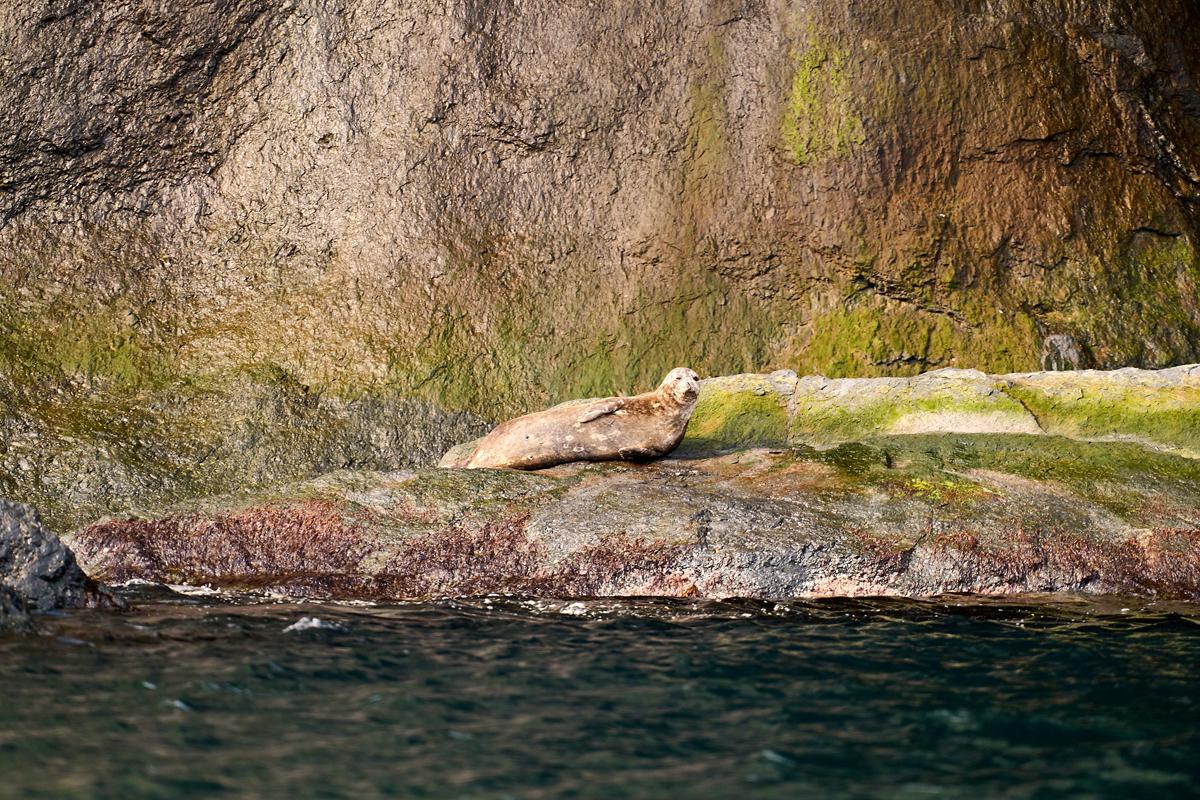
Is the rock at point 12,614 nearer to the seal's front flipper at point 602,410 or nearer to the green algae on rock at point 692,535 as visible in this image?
the green algae on rock at point 692,535

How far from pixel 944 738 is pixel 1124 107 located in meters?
9.17

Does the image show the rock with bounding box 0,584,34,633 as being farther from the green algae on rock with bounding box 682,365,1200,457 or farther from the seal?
the green algae on rock with bounding box 682,365,1200,457

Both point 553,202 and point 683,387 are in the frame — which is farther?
point 553,202

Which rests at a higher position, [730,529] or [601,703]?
[730,529]

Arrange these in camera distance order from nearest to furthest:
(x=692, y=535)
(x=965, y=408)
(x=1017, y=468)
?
(x=692, y=535)
(x=1017, y=468)
(x=965, y=408)

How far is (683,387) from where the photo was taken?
9.12m

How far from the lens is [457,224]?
11.1 meters

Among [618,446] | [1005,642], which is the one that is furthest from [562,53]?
[1005,642]

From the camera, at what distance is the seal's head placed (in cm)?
912

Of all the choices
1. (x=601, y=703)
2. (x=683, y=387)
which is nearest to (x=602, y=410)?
(x=683, y=387)

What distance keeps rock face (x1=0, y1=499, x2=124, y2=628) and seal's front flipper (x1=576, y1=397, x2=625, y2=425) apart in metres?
3.51

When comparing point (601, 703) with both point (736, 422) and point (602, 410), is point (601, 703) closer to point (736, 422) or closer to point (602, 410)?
point (602, 410)

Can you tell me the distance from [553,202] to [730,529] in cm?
469

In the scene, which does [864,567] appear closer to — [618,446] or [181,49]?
[618,446]
